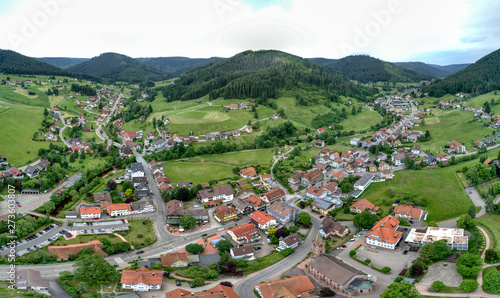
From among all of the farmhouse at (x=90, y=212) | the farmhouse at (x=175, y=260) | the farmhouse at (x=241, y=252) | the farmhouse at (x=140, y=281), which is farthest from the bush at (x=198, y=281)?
the farmhouse at (x=90, y=212)

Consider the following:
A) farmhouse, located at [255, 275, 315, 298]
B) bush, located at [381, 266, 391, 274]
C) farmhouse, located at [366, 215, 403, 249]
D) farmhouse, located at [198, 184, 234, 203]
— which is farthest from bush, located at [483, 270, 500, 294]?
farmhouse, located at [198, 184, 234, 203]

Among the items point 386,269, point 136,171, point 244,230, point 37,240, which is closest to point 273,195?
point 244,230

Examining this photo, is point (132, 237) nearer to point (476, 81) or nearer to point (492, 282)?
point (492, 282)

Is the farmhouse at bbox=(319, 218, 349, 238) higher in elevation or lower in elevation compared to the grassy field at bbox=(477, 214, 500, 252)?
lower

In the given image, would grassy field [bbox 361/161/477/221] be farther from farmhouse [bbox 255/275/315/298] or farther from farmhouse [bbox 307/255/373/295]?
farmhouse [bbox 255/275/315/298]

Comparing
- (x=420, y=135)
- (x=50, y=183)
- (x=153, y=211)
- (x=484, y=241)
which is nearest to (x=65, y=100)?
(x=50, y=183)

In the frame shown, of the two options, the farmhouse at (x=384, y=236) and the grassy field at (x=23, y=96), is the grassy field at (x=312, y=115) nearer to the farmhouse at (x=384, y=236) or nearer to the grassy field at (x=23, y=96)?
the farmhouse at (x=384, y=236)

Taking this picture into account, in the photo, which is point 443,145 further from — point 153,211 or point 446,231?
point 153,211
